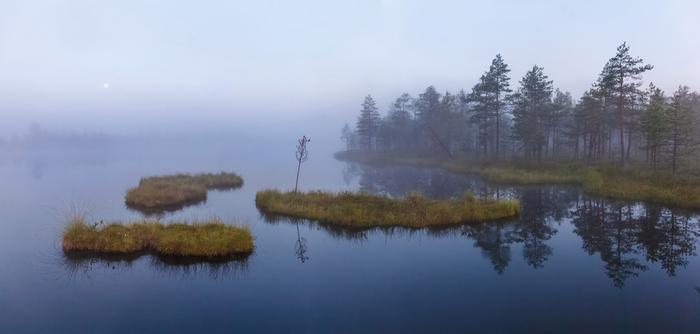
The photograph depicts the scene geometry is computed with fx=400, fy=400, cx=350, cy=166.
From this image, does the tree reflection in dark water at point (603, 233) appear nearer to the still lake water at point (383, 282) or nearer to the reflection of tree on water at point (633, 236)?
the reflection of tree on water at point (633, 236)

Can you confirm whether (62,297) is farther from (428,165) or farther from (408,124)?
(408,124)

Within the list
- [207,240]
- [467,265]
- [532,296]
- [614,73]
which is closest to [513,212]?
[467,265]

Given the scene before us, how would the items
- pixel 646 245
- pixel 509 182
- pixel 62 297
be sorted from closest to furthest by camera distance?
pixel 62 297
pixel 646 245
pixel 509 182

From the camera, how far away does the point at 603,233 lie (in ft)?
82.4

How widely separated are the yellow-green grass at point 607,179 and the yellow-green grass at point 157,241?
36.0 m

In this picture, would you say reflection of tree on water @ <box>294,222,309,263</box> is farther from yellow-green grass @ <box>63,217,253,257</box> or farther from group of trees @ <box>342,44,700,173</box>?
group of trees @ <box>342,44,700,173</box>

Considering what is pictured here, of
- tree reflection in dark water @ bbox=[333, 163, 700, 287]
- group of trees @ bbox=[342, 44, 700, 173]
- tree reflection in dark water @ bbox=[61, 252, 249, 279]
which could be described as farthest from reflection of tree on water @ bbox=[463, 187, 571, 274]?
group of trees @ bbox=[342, 44, 700, 173]

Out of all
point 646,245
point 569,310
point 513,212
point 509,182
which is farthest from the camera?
point 509,182

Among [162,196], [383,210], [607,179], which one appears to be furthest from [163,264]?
[607,179]

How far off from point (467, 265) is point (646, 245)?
1129 centimetres

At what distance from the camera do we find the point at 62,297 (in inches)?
585

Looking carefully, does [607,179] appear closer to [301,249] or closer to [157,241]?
[301,249]

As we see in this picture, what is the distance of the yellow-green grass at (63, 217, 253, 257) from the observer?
65.1 feet

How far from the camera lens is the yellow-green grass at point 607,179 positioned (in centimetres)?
Result: 3569
